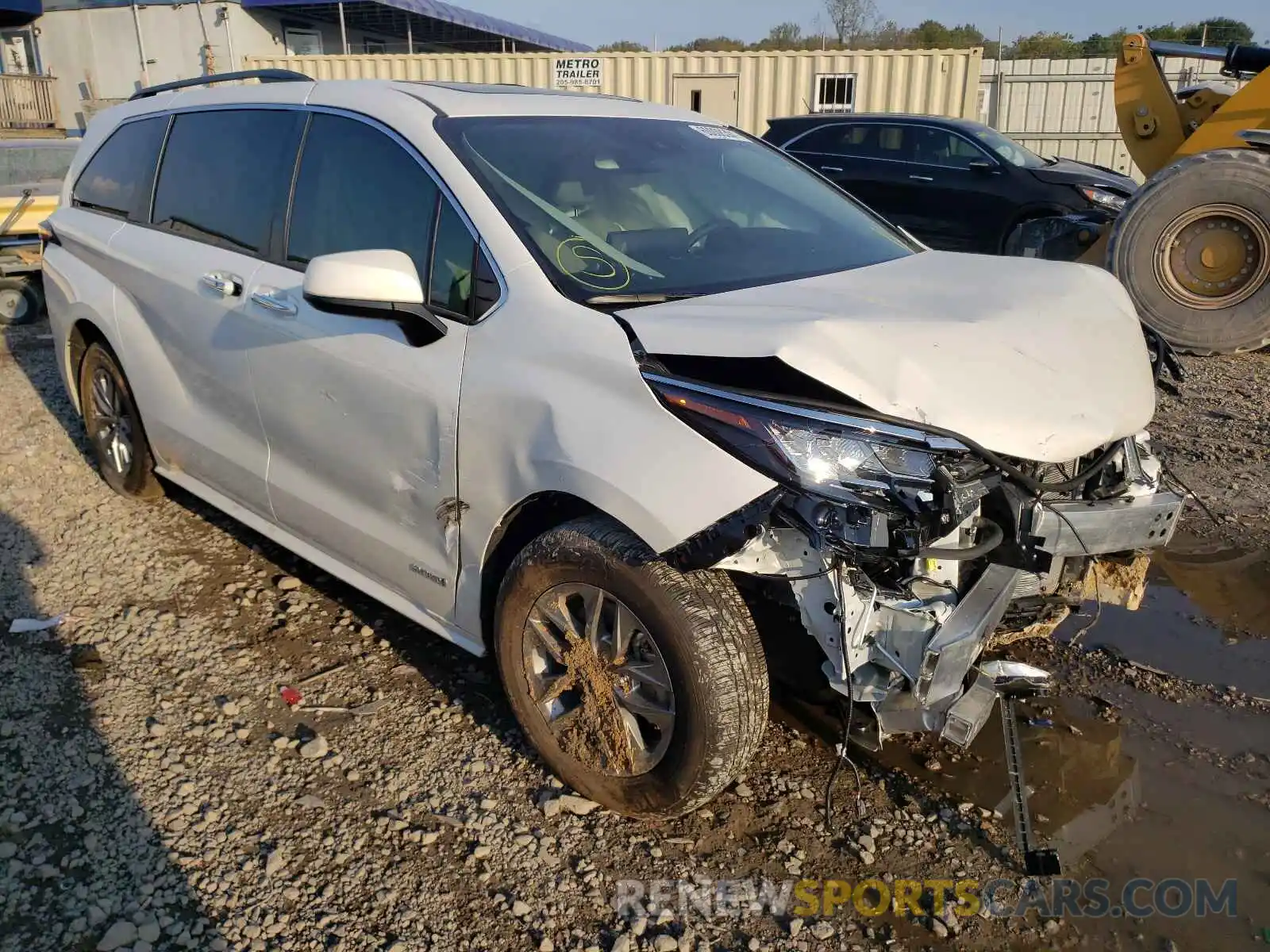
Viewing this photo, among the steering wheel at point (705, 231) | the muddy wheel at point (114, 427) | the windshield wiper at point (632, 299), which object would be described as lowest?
the muddy wheel at point (114, 427)

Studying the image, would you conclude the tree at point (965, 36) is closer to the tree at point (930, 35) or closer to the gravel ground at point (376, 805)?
the tree at point (930, 35)

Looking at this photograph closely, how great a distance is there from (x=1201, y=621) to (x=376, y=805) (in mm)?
3136

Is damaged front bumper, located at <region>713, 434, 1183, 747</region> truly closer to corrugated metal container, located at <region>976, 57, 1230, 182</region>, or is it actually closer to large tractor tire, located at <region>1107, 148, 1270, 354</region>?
large tractor tire, located at <region>1107, 148, 1270, 354</region>

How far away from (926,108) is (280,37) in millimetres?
13756

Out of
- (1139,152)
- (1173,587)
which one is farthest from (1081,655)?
(1139,152)

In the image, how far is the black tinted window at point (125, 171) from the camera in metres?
4.39

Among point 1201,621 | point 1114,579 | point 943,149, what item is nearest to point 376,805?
point 1114,579

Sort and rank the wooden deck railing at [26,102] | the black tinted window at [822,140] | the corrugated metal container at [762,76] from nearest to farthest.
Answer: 1. the black tinted window at [822,140]
2. the corrugated metal container at [762,76]
3. the wooden deck railing at [26,102]

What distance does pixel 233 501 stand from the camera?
13.3 feet

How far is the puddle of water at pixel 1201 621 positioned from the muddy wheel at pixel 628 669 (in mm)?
1839

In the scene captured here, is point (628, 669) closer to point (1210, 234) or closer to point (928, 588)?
point (928, 588)

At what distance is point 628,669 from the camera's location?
2607 millimetres

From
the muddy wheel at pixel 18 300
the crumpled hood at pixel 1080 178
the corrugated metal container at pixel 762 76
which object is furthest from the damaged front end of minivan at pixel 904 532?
the corrugated metal container at pixel 762 76

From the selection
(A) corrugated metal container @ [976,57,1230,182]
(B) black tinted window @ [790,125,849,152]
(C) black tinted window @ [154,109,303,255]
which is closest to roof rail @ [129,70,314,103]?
(C) black tinted window @ [154,109,303,255]
